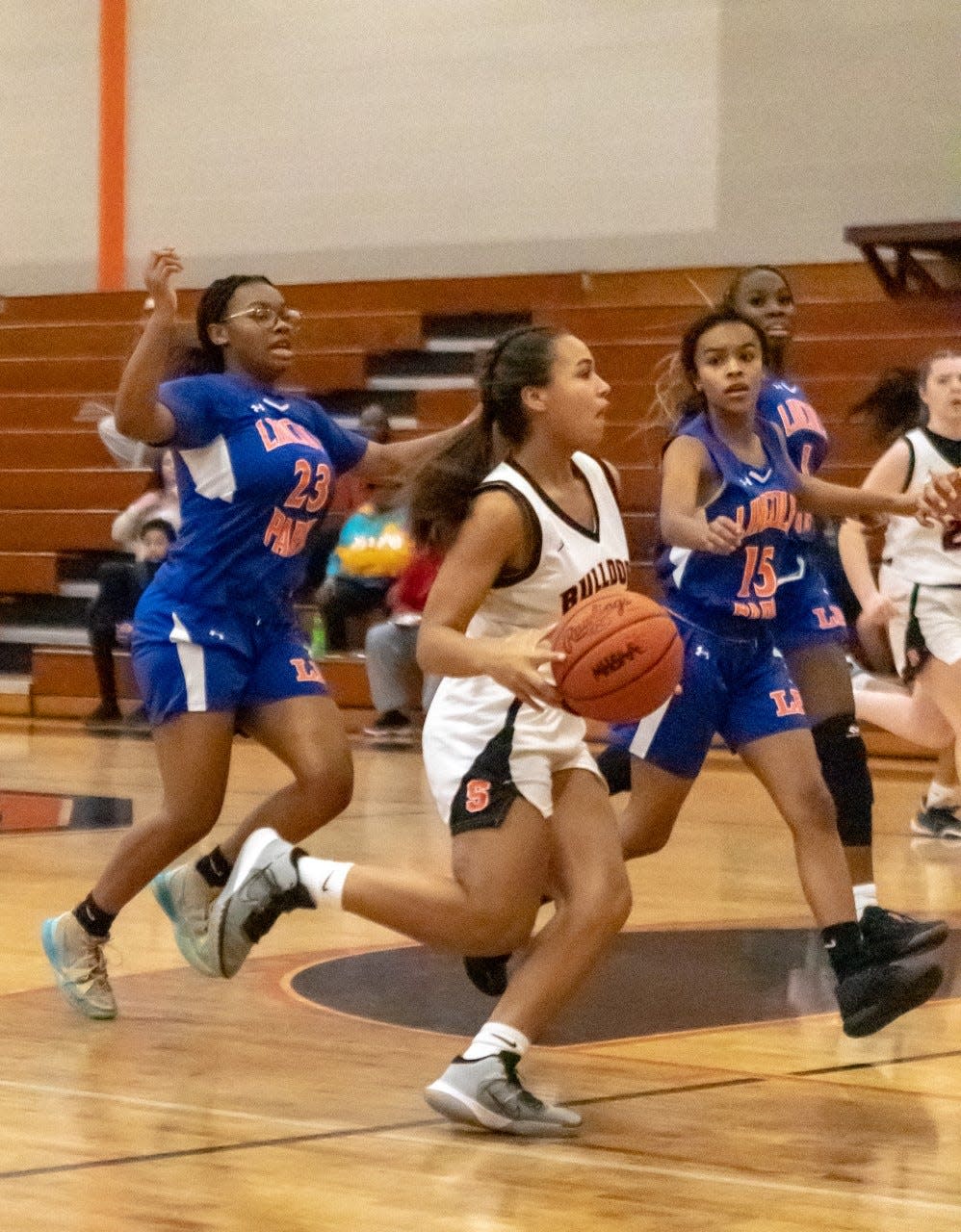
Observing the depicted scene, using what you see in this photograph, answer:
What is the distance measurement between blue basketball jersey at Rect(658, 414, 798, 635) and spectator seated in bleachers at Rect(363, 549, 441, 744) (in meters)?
6.10

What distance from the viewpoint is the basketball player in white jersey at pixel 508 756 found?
380 centimetres

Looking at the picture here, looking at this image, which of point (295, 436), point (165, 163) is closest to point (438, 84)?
point (165, 163)

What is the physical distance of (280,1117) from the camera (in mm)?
3895

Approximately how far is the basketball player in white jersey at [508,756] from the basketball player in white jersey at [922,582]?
9.76ft

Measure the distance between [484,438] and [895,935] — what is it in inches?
60.9

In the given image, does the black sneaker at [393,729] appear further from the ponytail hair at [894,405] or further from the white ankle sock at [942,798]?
the ponytail hair at [894,405]

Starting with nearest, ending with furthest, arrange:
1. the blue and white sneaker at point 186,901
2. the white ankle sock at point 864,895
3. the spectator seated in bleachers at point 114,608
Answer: the blue and white sneaker at point 186,901, the white ankle sock at point 864,895, the spectator seated in bleachers at point 114,608

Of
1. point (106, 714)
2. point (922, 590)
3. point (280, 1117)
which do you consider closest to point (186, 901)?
point (280, 1117)

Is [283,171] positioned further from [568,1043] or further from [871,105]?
[568,1043]

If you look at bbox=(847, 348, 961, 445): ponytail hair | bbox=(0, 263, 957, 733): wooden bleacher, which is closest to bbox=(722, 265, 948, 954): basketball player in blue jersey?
bbox=(847, 348, 961, 445): ponytail hair

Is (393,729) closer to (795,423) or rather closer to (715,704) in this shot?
(795,423)

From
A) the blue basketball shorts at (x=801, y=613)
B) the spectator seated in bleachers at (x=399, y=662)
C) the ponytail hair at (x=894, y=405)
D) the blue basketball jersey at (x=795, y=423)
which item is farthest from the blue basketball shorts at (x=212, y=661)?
the spectator seated in bleachers at (x=399, y=662)

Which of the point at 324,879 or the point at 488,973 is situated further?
the point at 488,973

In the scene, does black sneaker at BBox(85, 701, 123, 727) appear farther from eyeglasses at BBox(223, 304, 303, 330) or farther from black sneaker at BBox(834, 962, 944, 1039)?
black sneaker at BBox(834, 962, 944, 1039)
